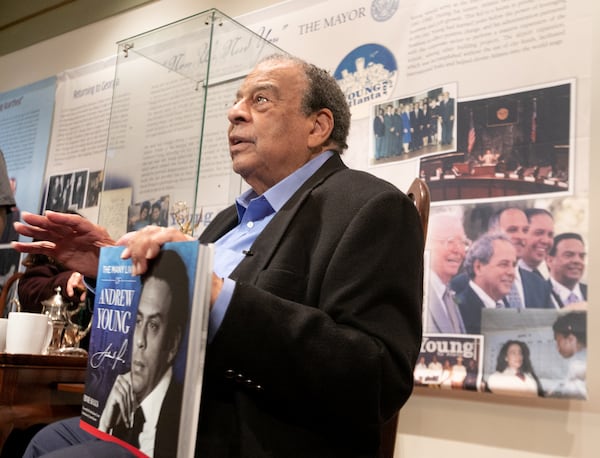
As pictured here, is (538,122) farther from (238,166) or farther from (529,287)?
(238,166)

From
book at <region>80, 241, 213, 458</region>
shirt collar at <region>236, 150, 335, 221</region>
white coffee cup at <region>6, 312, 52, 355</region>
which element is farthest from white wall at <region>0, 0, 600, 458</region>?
book at <region>80, 241, 213, 458</region>

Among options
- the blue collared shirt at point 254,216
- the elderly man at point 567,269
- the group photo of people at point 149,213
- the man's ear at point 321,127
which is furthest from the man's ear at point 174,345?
the group photo of people at point 149,213

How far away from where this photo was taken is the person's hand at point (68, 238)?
3.79 ft

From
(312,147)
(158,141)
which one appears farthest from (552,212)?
(158,141)

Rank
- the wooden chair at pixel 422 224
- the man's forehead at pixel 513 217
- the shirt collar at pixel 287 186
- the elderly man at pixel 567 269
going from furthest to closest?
1. the man's forehead at pixel 513 217
2. the elderly man at pixel 567 269
3. the shirt collar at pixel 287 186
4. the wooden chair at pixel 422 224

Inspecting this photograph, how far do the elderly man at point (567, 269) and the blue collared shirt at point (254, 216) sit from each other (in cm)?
77

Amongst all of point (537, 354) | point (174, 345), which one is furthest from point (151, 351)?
point (537, 354)

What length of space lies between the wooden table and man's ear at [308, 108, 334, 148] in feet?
3.05

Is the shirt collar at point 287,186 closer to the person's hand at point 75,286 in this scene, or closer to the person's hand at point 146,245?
the person's hand at point 146,245

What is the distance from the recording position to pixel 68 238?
3.92 feet

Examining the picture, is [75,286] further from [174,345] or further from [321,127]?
[174,345]

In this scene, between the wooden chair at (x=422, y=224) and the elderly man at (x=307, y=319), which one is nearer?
the elderly man at (x=307, y=319)

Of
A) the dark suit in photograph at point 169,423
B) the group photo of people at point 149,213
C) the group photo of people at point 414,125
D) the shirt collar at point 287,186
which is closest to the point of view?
the dark suit in photograph at point 169,423

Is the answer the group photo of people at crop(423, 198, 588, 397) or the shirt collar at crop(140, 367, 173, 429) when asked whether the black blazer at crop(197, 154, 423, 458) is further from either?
the group photo of people at crop(423, 198, 588, 397)
